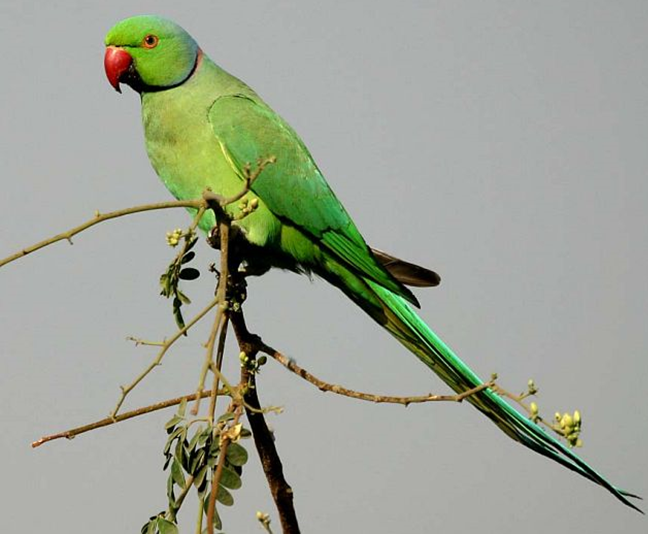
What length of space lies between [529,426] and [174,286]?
109cm

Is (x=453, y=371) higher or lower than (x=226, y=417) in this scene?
higher

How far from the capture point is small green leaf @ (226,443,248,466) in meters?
1.57

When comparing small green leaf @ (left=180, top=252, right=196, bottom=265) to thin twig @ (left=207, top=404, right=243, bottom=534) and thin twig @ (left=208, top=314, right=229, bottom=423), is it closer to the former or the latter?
thin twig @ (left=208, top=314, right=229, bottom=423)

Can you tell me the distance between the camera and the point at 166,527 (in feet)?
5.28

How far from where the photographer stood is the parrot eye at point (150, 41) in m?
3.07

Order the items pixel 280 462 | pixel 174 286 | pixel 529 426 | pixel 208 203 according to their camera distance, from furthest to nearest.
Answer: pixel 529 426 → pixel 174 286 → pixel 280 462 → pixel 208 203

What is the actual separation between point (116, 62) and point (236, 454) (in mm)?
1918

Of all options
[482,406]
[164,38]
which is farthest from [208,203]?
[164,38]

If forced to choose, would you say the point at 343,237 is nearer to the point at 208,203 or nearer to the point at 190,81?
the point at 190,81

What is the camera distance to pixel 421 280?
9.75ft

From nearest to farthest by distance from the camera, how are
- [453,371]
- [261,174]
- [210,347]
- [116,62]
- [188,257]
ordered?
[210,347], [188,257], [453,371], [261,174], [116,62]

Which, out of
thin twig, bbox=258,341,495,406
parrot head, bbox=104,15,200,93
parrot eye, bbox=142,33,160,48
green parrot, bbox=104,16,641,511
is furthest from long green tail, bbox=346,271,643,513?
parrot eye, bbox=142,33,160,48

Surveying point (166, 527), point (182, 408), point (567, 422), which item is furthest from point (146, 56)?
point (567, 422)

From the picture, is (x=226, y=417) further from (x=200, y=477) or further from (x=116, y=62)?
(x=116, y=62)
